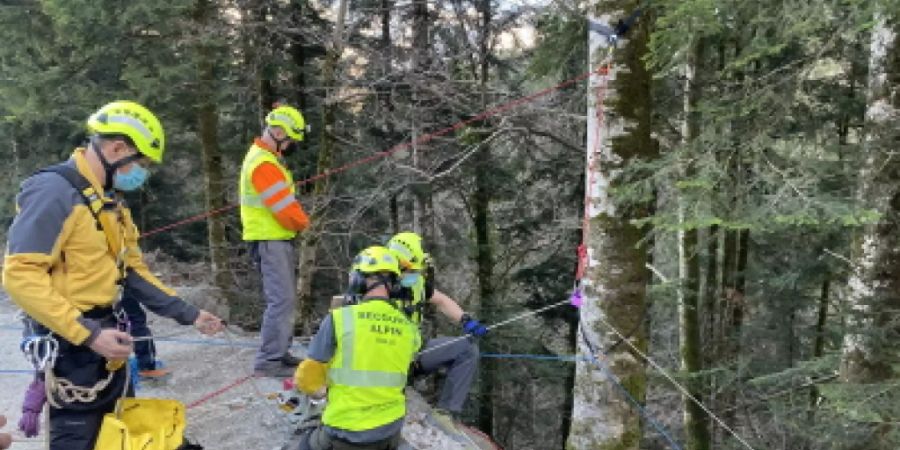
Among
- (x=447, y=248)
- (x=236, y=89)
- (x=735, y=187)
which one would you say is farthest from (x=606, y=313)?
(x=447, y=248)

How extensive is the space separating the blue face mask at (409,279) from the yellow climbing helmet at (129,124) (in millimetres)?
2972

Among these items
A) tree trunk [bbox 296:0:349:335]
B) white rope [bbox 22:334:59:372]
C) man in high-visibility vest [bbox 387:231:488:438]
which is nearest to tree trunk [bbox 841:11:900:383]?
man in high-visibility vest [bbox 387:231:488:438]

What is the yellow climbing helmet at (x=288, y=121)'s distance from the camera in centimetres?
541

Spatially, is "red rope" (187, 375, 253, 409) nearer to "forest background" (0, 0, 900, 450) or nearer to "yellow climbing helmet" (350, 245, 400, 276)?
"forest background" (0, 0, 900, 450)

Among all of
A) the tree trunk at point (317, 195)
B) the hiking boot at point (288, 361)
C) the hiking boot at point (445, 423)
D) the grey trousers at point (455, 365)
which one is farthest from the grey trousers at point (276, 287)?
the tree trunk at point (317, 195)

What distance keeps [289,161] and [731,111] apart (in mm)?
10557

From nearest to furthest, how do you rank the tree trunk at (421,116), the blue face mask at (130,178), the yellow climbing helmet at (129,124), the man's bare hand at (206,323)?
the yellow climbing helmet at (129,124), the blue face mask at (130,178), the man's bare hand at (206,323), the tree trunk at (421,116)

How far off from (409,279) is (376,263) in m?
1.70

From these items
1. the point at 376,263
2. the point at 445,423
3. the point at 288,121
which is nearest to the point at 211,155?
the point at 288,121

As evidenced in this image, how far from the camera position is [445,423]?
245 inches

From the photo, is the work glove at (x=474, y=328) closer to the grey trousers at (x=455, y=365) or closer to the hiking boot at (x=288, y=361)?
the grey trousers at (x=455, y=365)

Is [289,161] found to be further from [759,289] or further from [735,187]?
[735,187]

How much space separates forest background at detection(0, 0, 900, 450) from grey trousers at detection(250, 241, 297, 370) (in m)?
2.50

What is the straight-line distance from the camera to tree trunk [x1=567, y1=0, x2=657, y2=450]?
482 cm
